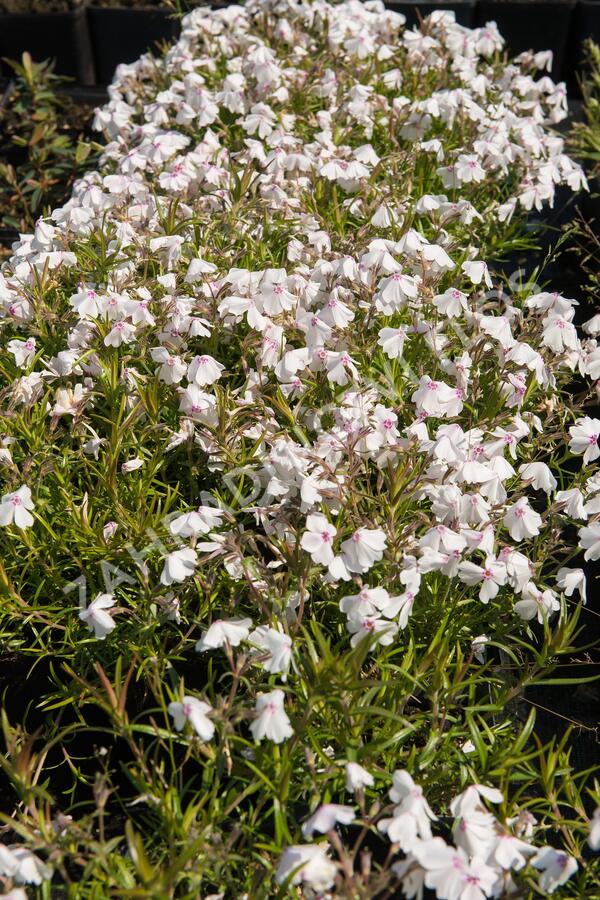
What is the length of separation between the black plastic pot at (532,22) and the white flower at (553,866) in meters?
4.73

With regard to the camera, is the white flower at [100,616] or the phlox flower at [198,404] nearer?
the white flower at [100,616]

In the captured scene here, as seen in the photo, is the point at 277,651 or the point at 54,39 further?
the point at 54,39

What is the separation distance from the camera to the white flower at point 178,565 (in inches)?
71.4

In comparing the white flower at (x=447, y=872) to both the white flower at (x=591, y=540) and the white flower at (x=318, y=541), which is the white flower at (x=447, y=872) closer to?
the white flower at (x=318, y=541)

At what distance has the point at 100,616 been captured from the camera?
70.9 inches

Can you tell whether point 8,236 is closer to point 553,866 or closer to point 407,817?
point 407,817

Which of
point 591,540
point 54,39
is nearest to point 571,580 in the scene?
point 591,540

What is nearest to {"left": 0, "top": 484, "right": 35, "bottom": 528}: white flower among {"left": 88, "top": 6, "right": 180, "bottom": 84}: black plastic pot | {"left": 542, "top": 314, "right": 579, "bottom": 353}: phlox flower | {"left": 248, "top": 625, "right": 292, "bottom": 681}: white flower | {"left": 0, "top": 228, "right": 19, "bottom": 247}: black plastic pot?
Result: {"left": 248, "top": 625, "right": 292, "bottom": 681}: white flower

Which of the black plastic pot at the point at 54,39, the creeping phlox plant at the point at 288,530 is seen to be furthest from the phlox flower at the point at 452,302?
the black plastic pot at the point at 54,39

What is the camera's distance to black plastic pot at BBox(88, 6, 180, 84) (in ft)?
17.2

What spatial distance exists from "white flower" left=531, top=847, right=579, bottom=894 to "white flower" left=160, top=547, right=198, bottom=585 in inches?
32.0

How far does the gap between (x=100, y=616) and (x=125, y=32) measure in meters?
4.47

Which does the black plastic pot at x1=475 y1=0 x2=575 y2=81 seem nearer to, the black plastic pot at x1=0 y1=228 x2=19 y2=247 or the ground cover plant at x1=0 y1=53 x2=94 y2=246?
the ground cover plant at x1=0 y1=53 x2=94 y2=246

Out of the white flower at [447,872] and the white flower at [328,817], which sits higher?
the white flower at [328,817]
